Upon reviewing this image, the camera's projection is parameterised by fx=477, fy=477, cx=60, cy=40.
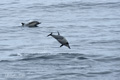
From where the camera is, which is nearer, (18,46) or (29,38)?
(18,46)

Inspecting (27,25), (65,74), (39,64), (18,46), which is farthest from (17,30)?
(65,74)

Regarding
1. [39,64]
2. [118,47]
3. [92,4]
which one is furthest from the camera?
[92,4]

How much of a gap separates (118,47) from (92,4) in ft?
46.2

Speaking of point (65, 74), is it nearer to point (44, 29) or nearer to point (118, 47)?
point (118, 47)

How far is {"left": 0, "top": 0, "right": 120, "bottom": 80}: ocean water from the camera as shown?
15215 mm

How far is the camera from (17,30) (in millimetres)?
23641

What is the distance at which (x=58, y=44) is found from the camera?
19828 mm

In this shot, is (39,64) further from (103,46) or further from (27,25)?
(27,25)

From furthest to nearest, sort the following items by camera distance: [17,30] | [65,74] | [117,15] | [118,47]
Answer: [117,15] < [17,30] < [118,47] < [65,74]

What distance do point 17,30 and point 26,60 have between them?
7.04 metres

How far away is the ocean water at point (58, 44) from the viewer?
599 inches

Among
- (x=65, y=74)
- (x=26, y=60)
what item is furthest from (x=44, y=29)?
(x=65, y=74)

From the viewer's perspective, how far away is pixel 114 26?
23.9 m

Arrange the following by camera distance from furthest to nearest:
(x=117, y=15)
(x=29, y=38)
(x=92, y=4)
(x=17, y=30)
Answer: (x=92, y=4) < (x=117, y=15) < (x=17, y=30) < (x=29, y=38)
